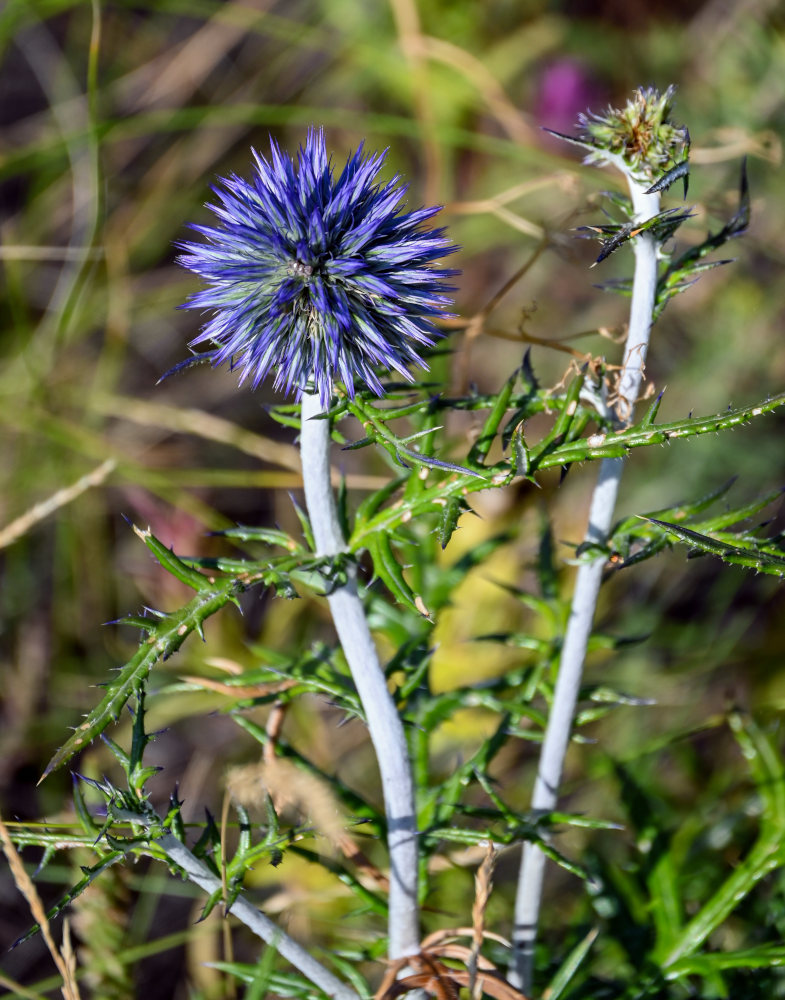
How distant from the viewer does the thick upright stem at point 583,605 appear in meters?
1.20

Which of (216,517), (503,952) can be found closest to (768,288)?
(216,517)

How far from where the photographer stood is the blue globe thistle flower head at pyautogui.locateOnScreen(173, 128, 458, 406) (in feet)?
3.77

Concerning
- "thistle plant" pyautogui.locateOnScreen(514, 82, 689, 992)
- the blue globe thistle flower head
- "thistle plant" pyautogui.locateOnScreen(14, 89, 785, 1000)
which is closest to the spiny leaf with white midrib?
"thistle plant" pyautogui.locateOnScreen(14, 89, 785, 1000)

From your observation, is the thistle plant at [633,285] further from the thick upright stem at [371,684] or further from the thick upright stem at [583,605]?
the thick upright stem at [371,684]

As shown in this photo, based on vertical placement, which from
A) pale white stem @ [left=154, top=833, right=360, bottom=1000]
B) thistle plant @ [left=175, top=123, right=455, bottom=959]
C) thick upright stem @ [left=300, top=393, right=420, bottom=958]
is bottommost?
pale white stem @ [left=154, top=833, right=360, bottom=1000]

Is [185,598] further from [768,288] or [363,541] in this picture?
[768,288]

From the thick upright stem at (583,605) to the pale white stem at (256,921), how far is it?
0.32 meters

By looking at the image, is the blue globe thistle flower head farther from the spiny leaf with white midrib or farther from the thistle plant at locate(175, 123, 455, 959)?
the spiny leaf with white midrib

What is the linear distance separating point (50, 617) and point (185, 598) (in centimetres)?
63

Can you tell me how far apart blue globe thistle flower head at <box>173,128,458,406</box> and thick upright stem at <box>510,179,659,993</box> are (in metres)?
0.27

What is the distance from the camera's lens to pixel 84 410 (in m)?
3.29

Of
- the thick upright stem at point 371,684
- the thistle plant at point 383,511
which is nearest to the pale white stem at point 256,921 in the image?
the thistle plant at point 383,511

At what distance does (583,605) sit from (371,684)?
357 millimetres

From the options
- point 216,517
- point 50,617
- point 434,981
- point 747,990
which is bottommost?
point 747,990
